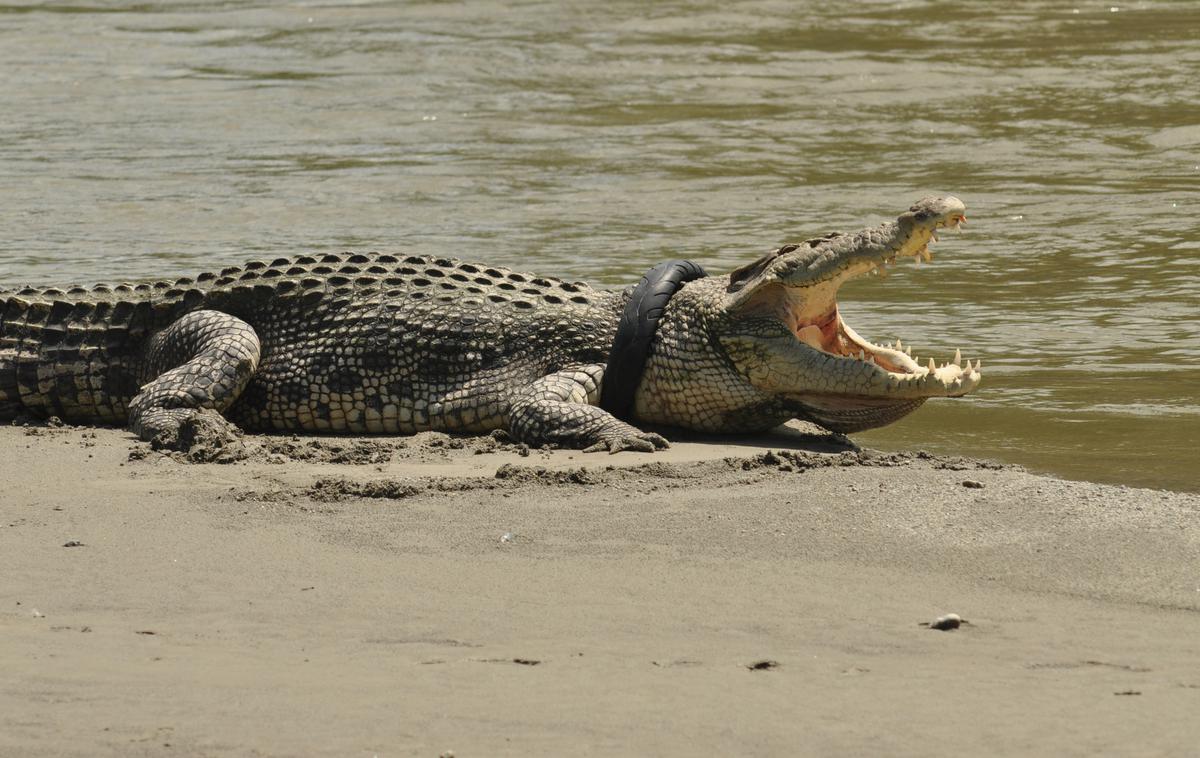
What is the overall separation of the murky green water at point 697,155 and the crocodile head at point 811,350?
392mm

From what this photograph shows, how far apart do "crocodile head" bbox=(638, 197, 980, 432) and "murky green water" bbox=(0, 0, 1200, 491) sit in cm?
39

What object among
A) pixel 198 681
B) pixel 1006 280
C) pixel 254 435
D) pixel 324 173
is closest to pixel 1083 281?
pixel 1006 280

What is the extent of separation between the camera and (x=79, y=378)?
7645 mm

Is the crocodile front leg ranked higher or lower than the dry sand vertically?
lower

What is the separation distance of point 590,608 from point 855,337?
2967 mm

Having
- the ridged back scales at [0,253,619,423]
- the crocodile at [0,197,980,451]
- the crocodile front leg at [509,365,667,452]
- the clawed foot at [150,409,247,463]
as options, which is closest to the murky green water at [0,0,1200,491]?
the crocodile at [0,197,980,451]

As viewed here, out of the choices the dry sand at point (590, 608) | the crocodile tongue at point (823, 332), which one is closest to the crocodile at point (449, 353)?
the crocodile tongue at point (823, 332)

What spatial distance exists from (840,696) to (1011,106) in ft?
43.1

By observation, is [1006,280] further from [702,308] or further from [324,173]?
[324,173]

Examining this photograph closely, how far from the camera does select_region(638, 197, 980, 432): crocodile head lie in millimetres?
6805

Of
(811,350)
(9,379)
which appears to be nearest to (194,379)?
(9,379)

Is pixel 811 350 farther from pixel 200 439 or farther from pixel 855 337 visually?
pixel 200 439

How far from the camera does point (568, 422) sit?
6.95m

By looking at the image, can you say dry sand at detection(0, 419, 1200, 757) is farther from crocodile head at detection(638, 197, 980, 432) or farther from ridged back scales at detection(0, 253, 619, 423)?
ridged back scales at detection(0, 253, 619, 423)
